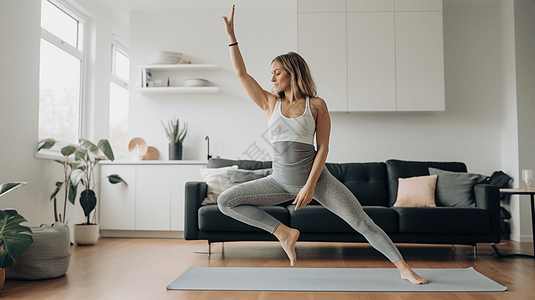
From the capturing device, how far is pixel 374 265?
3168mm

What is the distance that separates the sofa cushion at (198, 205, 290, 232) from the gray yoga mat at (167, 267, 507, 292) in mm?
446

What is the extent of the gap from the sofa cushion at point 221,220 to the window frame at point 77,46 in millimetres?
1792

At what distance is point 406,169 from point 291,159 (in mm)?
2309

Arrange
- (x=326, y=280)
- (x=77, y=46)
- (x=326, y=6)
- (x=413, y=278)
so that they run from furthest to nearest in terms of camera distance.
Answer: (x=77, y=46) < (x=326, y=6) < (x=326, y=280) < (x=413, y=278)

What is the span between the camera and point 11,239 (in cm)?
235

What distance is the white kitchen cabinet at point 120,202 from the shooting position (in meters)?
4.73

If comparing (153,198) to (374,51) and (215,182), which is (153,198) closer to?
(215,182)

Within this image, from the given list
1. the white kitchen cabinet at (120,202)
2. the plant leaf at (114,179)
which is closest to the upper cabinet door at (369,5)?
the white kitchen cabinet at (120,202)

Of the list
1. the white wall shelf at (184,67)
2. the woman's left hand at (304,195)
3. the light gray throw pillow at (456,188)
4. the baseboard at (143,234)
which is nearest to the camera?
the woman's left hand at (304,195)

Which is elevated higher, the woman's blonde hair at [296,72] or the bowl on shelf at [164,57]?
the bowl on shelf at [164,57]

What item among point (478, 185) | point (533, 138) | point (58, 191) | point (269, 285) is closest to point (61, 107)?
point (58, 191)

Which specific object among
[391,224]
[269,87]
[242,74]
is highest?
[269,87]

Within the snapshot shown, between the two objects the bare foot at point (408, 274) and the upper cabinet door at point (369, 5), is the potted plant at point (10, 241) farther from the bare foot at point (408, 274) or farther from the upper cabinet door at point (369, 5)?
the upper cabinet door at point (369, 5)

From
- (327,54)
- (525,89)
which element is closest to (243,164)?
(327,54)
